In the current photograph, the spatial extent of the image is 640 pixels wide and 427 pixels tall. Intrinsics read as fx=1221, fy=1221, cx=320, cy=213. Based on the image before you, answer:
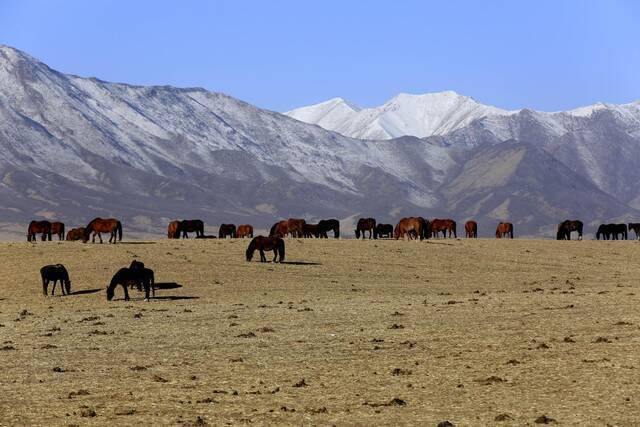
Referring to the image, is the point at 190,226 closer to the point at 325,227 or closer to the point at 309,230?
the point at 309,230

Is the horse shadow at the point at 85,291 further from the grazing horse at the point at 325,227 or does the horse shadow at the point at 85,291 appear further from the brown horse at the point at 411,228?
the grazing horse at the point at 325,227

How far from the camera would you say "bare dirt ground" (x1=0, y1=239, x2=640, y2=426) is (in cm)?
2345

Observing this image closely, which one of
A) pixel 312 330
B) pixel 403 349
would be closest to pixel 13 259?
pixel 312 330

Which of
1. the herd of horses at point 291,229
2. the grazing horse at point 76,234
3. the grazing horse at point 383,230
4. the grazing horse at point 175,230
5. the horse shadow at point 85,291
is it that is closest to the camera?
the horse shadow at point 85,291

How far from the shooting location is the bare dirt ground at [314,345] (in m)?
23.5

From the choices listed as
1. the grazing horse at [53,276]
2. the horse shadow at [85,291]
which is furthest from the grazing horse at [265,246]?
the grazing horse at [53,276]

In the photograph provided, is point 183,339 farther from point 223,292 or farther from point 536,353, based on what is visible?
point 223,292

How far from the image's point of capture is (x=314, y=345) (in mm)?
33438

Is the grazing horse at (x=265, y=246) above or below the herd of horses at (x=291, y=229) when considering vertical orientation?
below

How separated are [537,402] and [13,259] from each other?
142ft

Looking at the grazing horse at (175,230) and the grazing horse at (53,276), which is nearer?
the grazing horse at (53,276)

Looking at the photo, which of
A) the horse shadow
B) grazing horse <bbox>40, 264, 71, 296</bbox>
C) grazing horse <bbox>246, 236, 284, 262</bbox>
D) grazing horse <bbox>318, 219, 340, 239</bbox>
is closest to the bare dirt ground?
the horse shadow

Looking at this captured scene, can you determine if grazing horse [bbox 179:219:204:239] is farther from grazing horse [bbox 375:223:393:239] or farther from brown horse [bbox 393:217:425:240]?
brown horse [bbox 393:217:425:240]

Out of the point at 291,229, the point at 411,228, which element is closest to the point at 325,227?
the point at 291,229
